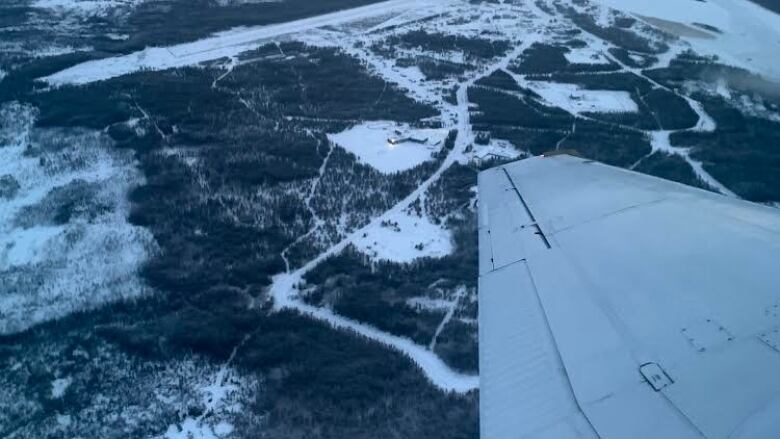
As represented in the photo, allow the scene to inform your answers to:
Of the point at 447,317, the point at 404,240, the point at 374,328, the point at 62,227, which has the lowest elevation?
the point at 374,328

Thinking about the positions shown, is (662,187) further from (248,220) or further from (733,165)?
(733,165)

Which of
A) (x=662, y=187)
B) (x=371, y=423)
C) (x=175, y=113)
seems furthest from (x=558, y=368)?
(x=175, y=113)

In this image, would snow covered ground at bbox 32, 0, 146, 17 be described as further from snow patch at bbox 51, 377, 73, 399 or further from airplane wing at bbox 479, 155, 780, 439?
airplane wing at bbox 479, 155, 780, 439

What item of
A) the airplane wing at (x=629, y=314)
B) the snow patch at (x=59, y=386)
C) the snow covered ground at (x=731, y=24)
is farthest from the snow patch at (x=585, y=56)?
the snow patch at (x=59, y=386)

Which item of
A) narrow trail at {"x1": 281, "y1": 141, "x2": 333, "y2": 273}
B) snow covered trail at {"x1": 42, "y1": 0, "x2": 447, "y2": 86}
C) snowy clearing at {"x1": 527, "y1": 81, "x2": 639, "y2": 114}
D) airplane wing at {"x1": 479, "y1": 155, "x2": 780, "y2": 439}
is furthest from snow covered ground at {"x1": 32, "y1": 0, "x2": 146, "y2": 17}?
airplane wing at {"x1": 479, "y1": 155, "x2": 780, "y2": 439}

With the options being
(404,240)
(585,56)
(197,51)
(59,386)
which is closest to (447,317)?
(404,240)

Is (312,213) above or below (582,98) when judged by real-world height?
below

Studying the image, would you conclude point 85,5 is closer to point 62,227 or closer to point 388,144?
point 62,227
